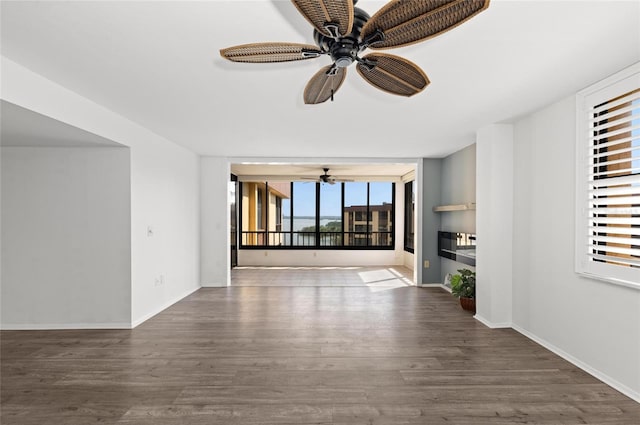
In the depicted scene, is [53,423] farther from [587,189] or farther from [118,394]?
[587,189]

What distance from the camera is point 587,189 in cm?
284

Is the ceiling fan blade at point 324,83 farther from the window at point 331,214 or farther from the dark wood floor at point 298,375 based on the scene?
the window at point 331,214

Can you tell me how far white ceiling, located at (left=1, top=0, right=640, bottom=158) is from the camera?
182 cm

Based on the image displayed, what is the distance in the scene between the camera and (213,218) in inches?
240

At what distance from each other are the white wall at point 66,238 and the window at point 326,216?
17.6 feet

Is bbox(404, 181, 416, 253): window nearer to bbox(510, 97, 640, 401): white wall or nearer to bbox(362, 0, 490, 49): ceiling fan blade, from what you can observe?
bbox(510, 97, 640, 401): white wall

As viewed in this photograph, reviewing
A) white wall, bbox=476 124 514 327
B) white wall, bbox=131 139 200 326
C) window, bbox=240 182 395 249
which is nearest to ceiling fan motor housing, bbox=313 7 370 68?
white wall, bbox=476 124 514 327

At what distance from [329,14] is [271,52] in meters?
0.43

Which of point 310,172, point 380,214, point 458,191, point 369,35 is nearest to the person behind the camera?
point 369,35

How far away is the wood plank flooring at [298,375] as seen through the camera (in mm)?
2213

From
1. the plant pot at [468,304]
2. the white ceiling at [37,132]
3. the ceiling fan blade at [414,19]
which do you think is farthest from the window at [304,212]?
the ceiling fan blade at [414,19]

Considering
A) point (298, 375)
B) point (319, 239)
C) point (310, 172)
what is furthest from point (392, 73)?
point (319, 239)

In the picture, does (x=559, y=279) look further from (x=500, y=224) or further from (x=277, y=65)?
(x=277, y=65)

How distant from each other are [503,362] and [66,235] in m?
4.81
